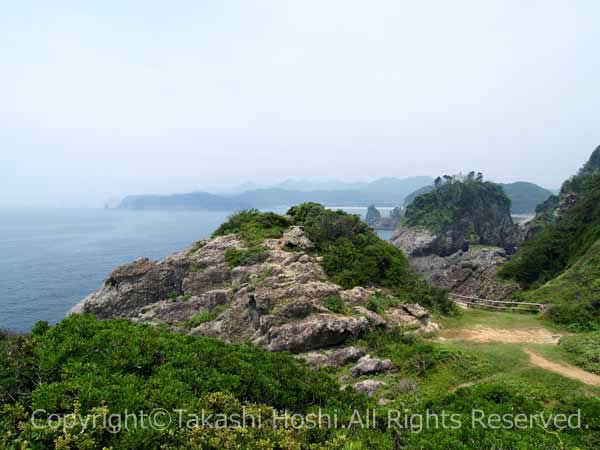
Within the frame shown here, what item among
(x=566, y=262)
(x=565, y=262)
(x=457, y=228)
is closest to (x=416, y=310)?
(x=566, y=262)

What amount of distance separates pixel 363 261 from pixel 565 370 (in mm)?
14330

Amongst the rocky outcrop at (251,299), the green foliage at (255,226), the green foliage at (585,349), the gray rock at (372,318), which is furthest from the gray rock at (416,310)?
the green foliage at (255,226)

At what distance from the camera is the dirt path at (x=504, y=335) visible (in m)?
19.4

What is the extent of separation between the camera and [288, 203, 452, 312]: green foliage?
2505cm

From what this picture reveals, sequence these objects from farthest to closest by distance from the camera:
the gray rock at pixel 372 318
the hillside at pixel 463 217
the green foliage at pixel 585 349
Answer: the hillside at pixel 463 217 < the gray rock at pixel 372 318 < the green foliage at pixel 585 349

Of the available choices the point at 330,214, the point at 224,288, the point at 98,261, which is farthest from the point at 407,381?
the point at 98,261

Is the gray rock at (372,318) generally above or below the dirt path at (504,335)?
above

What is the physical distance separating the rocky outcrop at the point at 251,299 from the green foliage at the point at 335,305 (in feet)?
0.34

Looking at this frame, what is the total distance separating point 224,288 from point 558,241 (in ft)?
165

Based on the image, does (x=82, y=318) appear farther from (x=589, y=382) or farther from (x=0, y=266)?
(x=0, y=266)

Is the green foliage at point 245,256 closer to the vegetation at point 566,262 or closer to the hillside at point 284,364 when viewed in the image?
the hillside at point 284,364

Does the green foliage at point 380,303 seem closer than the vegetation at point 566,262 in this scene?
Yes

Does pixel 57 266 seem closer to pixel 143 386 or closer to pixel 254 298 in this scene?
pixel 254 298

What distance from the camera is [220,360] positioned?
9.59 metres
